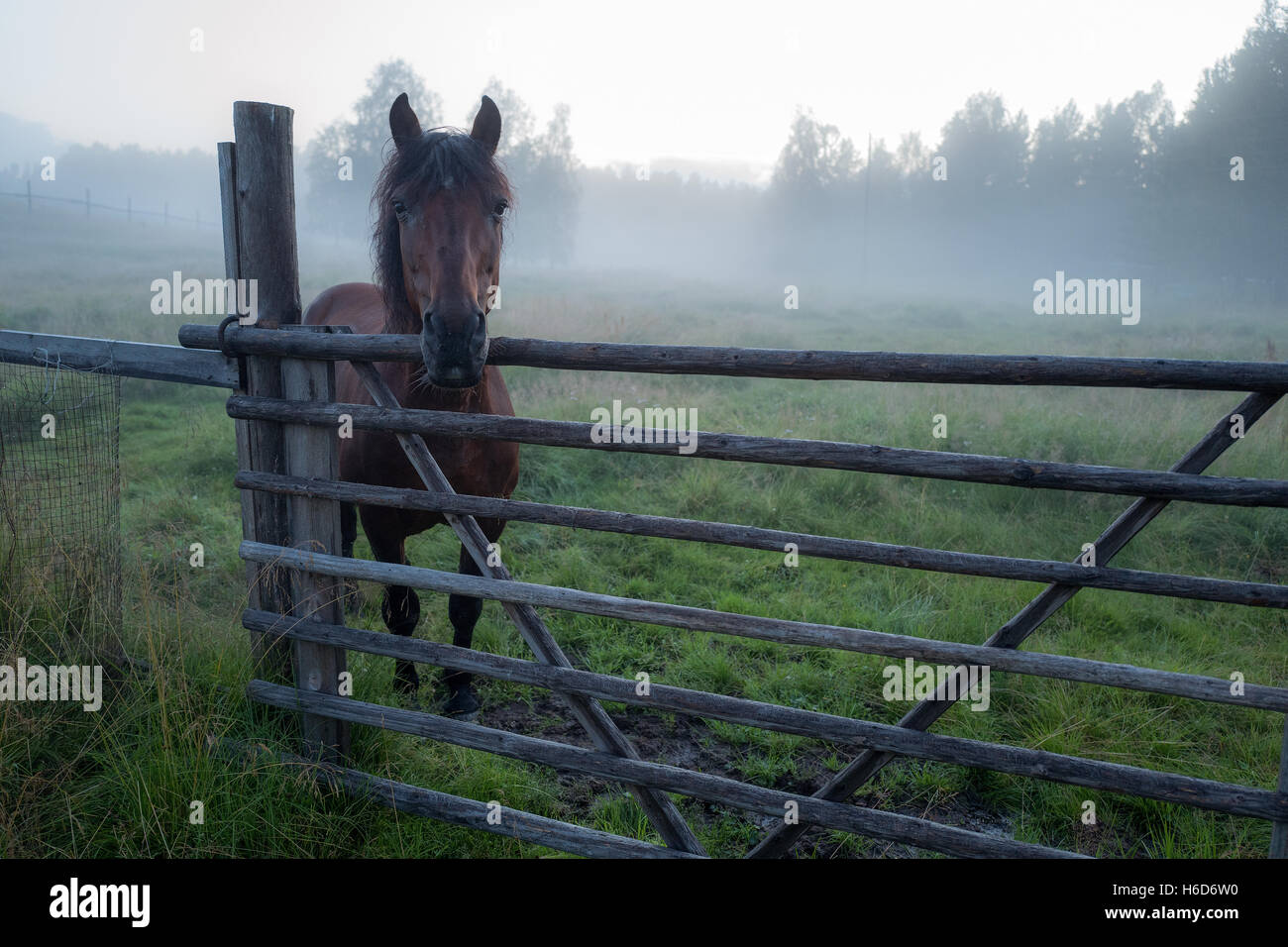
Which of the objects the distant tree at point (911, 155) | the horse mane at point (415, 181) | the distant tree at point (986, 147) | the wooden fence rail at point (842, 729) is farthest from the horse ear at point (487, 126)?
the distant tree at point (911, 155)

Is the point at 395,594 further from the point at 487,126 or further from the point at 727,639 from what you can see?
the point at 487,126

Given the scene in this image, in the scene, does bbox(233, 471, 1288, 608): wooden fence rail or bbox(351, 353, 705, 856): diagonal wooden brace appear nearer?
bbox(233, 471, 1288, 608): wooden fence rail

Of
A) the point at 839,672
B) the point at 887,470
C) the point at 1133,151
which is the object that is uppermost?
the point at 1133,151

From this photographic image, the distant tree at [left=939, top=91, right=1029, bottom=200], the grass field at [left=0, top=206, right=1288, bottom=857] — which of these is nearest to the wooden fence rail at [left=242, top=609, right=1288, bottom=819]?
the grass field at [left=0, top=206, right=1288, bottom=857]

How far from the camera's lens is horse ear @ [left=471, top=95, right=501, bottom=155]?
3307mm

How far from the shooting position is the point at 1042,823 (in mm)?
3123

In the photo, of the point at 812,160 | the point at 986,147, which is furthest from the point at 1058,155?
the point at 812,160

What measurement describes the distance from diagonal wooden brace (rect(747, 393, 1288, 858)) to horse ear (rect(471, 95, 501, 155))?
285 cm

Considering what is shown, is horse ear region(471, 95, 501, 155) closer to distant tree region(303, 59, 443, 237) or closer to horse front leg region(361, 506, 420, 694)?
horse front leg region(361, 506, 420, 694)

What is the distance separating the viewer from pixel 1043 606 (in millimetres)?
2150

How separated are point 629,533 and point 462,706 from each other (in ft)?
5.64

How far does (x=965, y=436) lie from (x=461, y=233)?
6.54m
